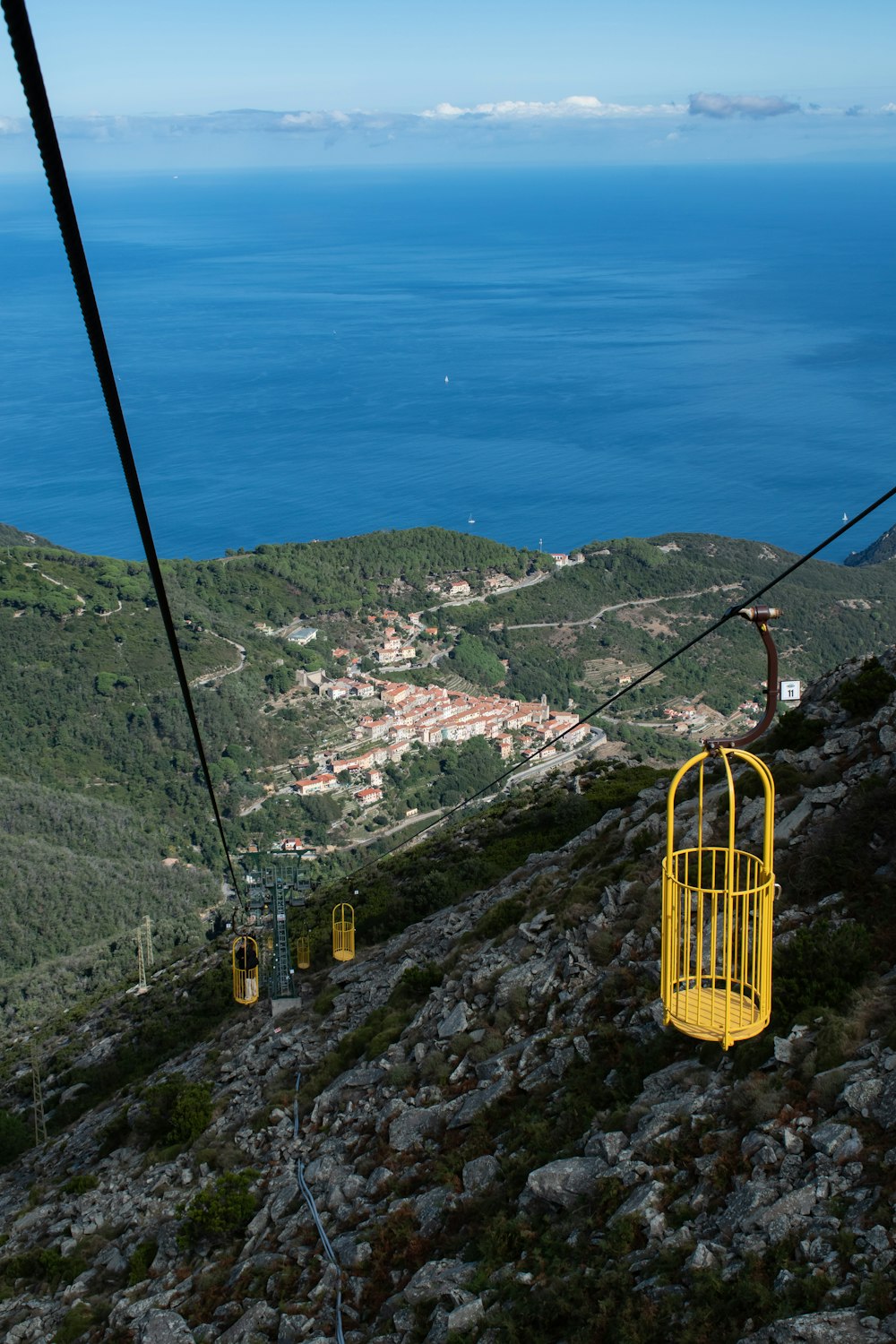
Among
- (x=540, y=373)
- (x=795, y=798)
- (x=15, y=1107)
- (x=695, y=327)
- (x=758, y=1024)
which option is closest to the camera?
(x=758, y=1024)

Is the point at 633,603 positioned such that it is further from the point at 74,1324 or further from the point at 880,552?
the point at 74,1324

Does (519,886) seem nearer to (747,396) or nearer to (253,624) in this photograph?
(253,624)

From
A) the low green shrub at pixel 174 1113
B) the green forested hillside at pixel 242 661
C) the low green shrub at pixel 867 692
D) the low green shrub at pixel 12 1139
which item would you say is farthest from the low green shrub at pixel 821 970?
the green forested hillside at pixel 242 661

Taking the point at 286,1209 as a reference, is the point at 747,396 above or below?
below

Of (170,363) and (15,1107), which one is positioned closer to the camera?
(15,1107)

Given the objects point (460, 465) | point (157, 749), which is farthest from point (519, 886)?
point (460, 465)

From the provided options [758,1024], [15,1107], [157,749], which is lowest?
[157,749]
